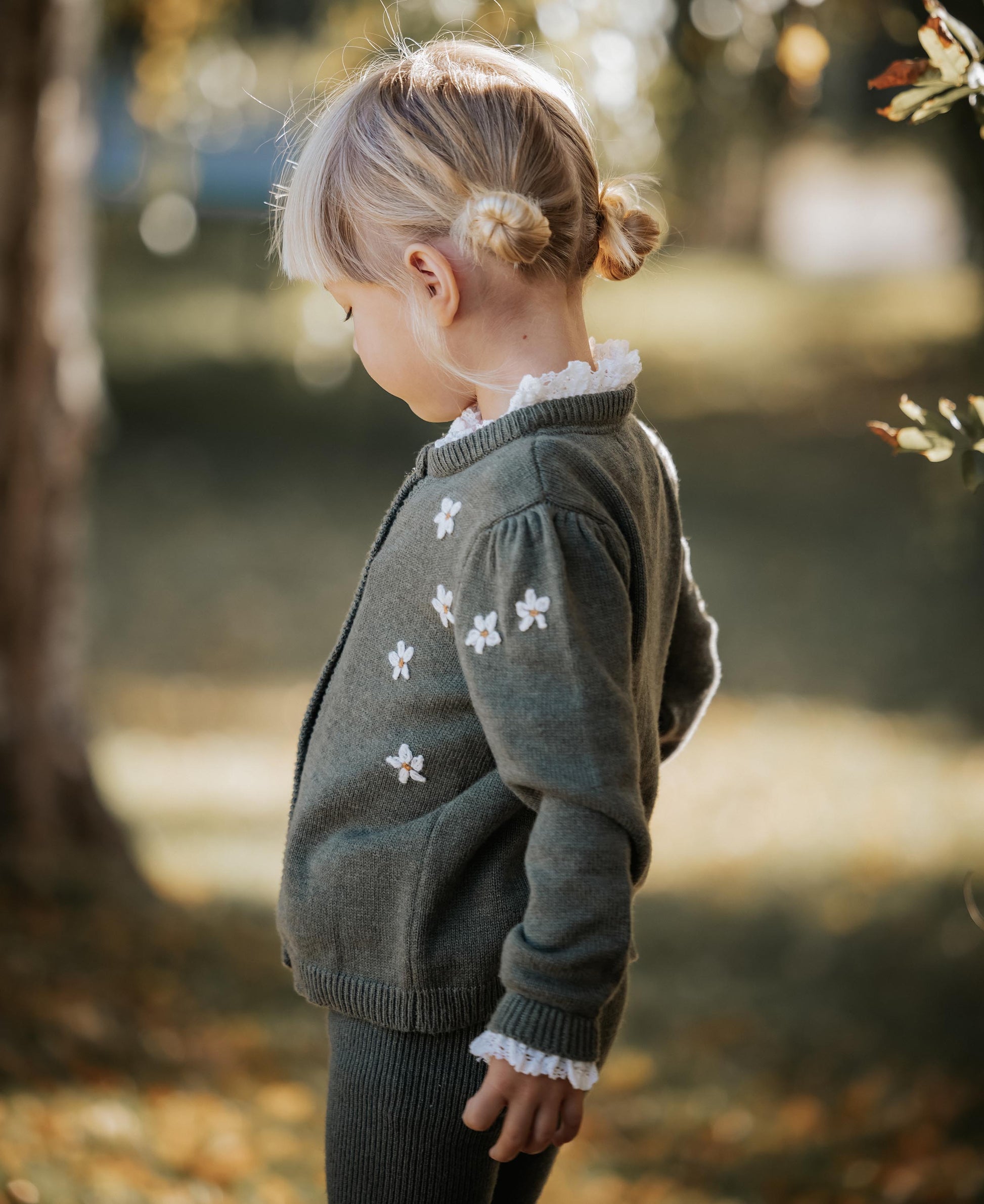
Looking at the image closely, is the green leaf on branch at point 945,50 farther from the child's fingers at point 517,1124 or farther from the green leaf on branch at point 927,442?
the child's fingers at point 517,1124

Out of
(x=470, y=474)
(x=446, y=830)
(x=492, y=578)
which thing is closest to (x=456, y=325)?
(x=470, y=474)

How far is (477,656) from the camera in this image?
3.97 feet

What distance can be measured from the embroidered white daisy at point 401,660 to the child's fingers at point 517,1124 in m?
0.45

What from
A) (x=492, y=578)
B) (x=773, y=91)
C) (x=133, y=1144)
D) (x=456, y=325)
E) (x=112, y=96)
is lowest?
(x=133, y=1144)

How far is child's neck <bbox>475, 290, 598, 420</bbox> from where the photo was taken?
4.36 feet

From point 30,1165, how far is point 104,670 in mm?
5348

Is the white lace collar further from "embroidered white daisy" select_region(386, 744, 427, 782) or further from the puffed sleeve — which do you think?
"embroidered white daisy" select_region(386, 744, 427, 782)

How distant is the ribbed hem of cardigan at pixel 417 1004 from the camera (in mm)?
1342

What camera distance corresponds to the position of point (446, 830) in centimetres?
133

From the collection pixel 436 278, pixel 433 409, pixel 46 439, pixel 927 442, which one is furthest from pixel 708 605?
pixel 436 278

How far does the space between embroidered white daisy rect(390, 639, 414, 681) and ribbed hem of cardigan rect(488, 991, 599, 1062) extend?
0.36 meters

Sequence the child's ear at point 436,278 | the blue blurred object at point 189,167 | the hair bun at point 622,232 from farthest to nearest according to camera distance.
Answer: the blue blurred object at point 189,167 < the hair bun at point 622,232 < the child's ear at point 436,278

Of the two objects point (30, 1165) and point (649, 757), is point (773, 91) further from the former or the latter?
point (30, 1165)

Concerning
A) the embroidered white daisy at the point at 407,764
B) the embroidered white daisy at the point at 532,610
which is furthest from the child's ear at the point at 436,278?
the embroidered white daisy at the point at 407,764
